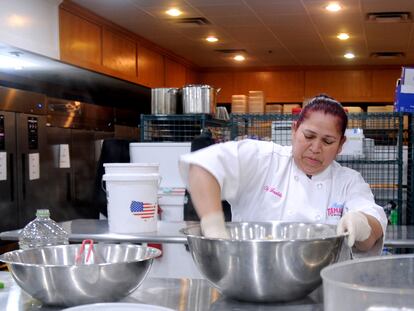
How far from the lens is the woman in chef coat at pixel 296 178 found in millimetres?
1426

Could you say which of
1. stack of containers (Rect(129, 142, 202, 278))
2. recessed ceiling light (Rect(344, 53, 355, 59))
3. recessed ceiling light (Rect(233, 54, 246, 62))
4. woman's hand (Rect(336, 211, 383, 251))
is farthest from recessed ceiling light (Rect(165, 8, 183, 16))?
woman's hand (Rect(336, 211, 383, 251))

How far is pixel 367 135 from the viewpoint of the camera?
416 centimetres

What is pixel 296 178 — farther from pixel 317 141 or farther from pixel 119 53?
pixel 119 53

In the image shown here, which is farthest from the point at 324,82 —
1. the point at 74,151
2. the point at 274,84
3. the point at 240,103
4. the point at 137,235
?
the point at 137,235

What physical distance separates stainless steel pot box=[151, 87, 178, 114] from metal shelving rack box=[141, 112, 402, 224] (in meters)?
0.08

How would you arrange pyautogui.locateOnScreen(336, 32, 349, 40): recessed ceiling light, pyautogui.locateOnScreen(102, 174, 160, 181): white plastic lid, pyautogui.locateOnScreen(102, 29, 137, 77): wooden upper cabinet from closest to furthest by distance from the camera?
pyautogui.locateOnScreen(102, 174, 160, 181): white plastic lid
pyautogui.locateOnScreen(102, 29, 137, 77): wooden upper cabinet
pyautogui.locateOnScreen(336, 32, 349, 40): recessed ceiling light

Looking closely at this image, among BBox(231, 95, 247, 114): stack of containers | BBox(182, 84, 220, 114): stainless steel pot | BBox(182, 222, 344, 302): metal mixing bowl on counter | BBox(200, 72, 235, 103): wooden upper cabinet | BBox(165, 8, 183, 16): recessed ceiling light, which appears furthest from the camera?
BBox(200, 72, 235, 103): wooden upper cabinet

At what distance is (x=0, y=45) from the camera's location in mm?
3662

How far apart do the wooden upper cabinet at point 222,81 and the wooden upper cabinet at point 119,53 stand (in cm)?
233

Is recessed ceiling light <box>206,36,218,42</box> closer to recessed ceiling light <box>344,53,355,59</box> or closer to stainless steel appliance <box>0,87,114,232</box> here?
stainless steel appliance <box>0,87,114,232</box>

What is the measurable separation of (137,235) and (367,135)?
2577 mm

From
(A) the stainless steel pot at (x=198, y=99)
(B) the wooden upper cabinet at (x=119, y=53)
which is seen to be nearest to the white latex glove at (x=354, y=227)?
(A) the stainless steel pot at (x=198, y=99)

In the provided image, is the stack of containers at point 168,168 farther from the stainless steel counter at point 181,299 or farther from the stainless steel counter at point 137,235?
the stainless steel counter at point 181,299

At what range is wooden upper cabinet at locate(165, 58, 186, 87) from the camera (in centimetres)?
683
